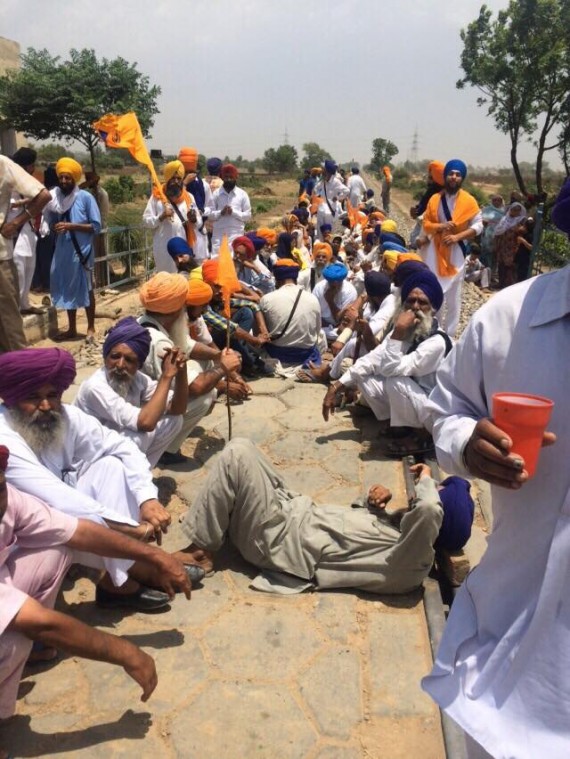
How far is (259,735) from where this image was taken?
2371 mm

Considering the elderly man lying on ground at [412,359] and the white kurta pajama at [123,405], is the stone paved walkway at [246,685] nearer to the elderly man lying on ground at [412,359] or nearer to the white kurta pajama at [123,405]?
the white kurta pajama at [123,405]

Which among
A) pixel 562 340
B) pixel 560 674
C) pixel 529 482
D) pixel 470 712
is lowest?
pixel 470 712

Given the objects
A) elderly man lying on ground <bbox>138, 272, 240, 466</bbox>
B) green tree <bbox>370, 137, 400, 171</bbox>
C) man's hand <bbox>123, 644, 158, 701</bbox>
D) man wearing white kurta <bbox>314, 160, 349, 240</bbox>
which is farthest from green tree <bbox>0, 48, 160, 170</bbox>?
green tree <bbox>370, 137, 400, 171</bbox>

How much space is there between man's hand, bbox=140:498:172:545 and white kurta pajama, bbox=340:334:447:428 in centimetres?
221

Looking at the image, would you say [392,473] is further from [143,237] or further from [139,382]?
[143,237]

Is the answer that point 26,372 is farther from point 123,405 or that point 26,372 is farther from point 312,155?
point 312,155

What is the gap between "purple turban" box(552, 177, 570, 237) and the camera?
1.39 m

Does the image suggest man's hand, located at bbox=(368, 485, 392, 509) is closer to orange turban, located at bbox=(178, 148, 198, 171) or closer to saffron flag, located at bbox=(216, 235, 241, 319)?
saffron flag, located at bbox=(216, 235, 241, 319)

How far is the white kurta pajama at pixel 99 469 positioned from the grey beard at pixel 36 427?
32 millimetres

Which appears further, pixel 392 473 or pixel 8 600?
pixel 392 473

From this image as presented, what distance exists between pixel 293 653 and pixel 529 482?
1.79 metres

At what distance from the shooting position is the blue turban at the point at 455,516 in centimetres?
316

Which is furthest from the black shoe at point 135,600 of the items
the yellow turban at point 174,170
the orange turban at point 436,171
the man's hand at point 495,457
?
the orange turban at point 436,171

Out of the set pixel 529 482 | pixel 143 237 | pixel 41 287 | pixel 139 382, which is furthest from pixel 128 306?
pixel 529 482
